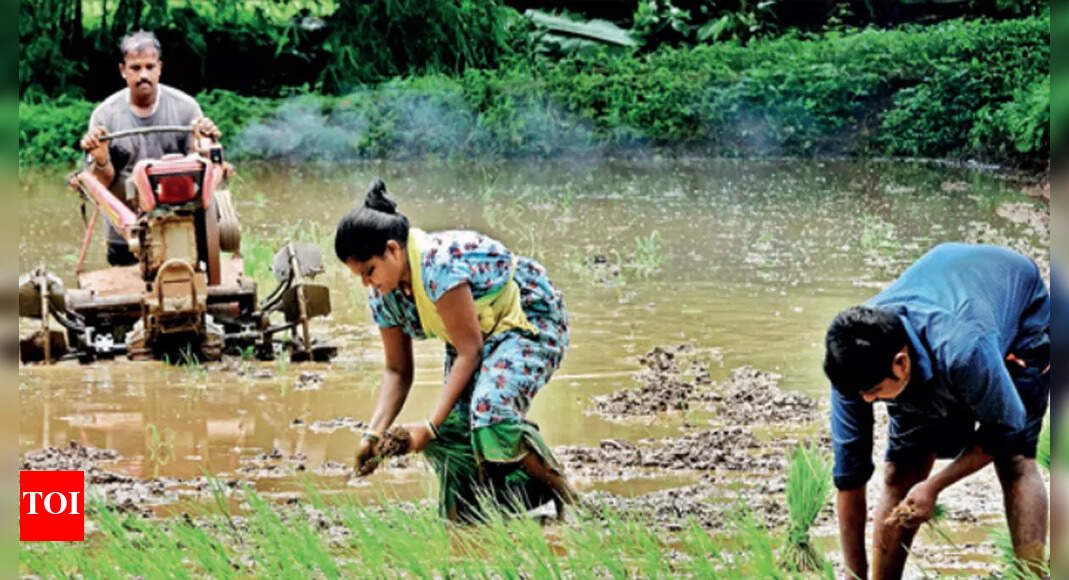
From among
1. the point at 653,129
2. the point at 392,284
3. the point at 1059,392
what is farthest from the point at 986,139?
the point at 1059,392

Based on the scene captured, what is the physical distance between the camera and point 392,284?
4680 mm

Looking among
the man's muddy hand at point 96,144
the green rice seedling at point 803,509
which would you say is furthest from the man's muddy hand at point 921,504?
the man's muddy hand at point 96,144

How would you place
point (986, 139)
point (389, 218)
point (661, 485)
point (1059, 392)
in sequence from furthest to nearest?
point (986, 139)
point (661, 485)
point (389, 218)
point (1059, 392)

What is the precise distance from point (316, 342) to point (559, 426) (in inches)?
80.3

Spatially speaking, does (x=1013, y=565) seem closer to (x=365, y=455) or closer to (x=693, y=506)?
(x=693, y=506)

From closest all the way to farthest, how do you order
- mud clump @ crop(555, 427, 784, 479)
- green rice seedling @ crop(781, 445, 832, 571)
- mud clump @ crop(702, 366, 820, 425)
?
green rice seedling @ crop(781, 445, 832, 571), mud clump @ crop(555, 427, 784, 479), mud clump @ crop(702, 366, 820, 425)

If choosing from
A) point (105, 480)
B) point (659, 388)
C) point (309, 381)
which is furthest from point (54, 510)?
point (659, 388)

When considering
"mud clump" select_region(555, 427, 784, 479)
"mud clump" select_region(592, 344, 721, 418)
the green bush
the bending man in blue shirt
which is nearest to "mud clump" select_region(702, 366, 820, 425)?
"mud clump" select_region(592, 344, 721, 418)

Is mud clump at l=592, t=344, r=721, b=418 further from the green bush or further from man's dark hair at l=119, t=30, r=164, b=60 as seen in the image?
the green bush

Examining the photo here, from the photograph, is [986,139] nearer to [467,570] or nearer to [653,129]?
[653,129]

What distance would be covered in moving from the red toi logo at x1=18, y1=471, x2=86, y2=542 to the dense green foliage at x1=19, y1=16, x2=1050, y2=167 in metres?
12.3

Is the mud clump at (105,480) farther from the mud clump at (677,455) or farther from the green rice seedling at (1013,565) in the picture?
the green rice seedling at (1013,565)

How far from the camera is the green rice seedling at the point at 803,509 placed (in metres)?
4.40

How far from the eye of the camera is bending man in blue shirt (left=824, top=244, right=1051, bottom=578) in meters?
3.59
